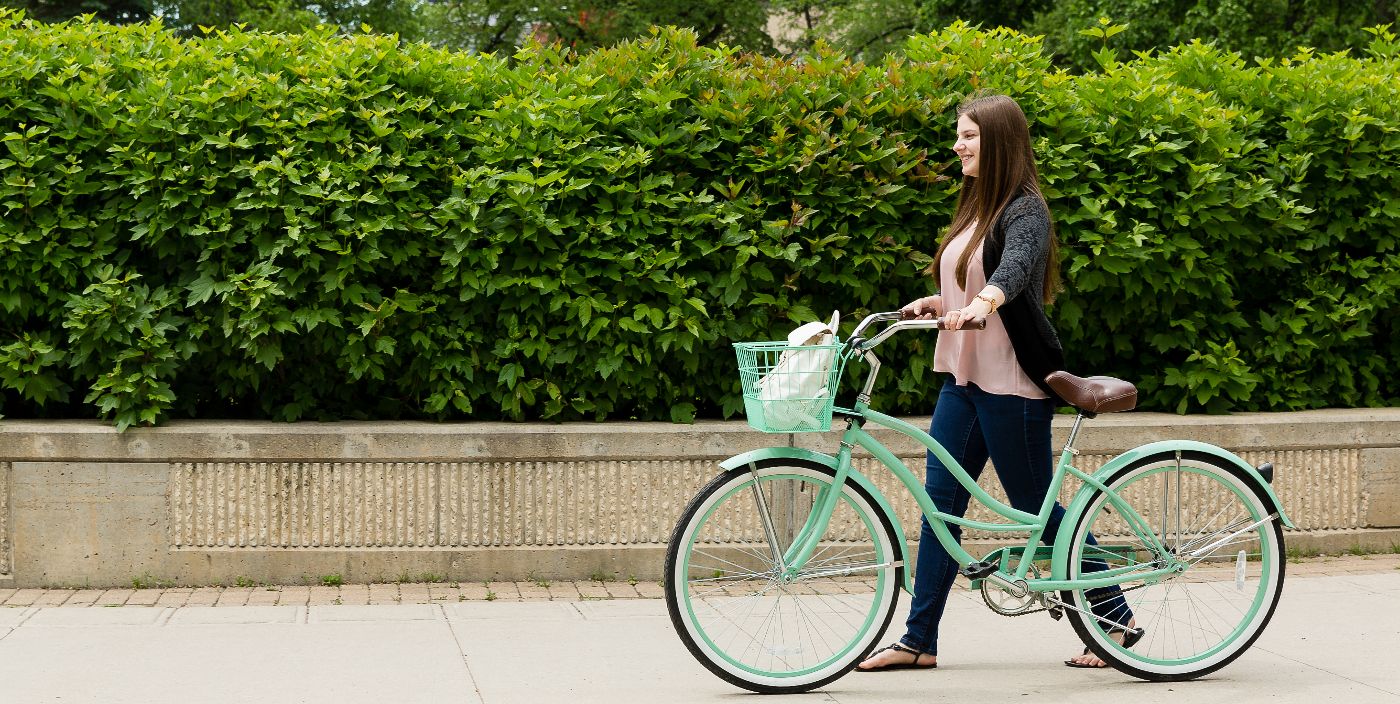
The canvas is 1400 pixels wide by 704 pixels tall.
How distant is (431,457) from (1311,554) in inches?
161

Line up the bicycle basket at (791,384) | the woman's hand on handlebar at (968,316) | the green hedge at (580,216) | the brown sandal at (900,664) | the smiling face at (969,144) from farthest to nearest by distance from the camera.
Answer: the green hedge at (580,216) < the brown sandal at (900,664) < the smiling face at (969,144) < the woman's hand on handlebar at (968,316) < the bicycle basket at (791,384)

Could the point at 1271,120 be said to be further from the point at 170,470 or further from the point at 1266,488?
the point at 170,470

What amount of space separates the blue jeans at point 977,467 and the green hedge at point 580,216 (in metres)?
1.84

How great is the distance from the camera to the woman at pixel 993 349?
4641 mm

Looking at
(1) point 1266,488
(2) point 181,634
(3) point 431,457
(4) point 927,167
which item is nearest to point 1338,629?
(1) point 1266,488

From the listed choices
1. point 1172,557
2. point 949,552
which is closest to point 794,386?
point 949,552

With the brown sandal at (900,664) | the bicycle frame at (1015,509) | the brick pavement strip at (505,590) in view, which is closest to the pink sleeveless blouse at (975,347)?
the bicycle frame at (1015,509)

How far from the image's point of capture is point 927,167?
22.1 ft

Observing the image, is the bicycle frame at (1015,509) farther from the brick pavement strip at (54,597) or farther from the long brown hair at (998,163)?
the brick pavement strip at (54,597)

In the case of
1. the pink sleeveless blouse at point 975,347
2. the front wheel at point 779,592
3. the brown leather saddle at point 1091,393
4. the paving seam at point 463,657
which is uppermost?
the pink sleeveless blouse at point 975,347

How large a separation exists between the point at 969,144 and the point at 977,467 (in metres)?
1.08

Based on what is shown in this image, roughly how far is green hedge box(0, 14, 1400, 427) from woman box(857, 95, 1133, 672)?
1781 millimetres

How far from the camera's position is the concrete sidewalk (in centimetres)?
466

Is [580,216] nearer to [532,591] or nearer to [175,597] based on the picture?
[532,591]
